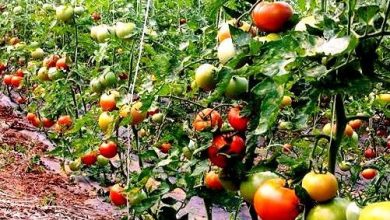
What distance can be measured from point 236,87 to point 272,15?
7.6 inches

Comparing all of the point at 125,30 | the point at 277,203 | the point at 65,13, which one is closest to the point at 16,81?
the point at 65,13

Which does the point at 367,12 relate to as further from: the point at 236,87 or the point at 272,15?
the point at 236,87

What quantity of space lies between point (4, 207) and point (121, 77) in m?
0.85

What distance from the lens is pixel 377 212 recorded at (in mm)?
853

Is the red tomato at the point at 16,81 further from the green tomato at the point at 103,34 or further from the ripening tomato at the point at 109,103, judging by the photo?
the ripening tomato at the point at 109,103

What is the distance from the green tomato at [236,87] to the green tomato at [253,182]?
0.61 ft

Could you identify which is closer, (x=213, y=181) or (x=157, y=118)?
(x=213, y=181)

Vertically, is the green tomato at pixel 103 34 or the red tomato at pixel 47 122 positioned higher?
the green tomato at pixel 103 34

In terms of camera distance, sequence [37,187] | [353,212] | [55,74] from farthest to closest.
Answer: [37,187] < [55,74] < [353,212]

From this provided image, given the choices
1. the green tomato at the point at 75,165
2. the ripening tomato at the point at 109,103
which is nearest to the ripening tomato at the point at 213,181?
the ripening tomato at the point at 109,103

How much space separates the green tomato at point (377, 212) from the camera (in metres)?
0.84

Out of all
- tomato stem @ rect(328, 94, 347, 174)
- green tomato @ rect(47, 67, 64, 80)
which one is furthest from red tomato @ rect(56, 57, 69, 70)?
tomato stem @ rect(328, 94, 347, 174)

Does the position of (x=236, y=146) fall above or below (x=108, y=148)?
above

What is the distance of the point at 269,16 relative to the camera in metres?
1.21
